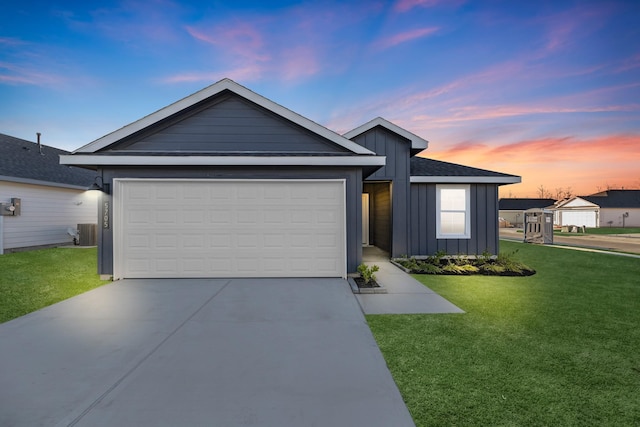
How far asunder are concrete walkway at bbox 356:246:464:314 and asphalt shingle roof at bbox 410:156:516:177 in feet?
14.2

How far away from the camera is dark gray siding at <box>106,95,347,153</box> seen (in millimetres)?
7539

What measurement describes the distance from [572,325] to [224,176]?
7.52 m

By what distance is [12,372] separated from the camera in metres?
2.92

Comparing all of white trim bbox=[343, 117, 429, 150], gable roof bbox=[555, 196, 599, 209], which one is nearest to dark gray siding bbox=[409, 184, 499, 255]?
white trim bbox=[343, 117, 429, 150]

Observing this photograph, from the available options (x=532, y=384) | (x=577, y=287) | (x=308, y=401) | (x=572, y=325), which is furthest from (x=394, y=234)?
(x=308, y=401)

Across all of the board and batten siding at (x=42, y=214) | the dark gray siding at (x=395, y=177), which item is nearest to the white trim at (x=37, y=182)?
the board and batten siding at (x=42, y=214)

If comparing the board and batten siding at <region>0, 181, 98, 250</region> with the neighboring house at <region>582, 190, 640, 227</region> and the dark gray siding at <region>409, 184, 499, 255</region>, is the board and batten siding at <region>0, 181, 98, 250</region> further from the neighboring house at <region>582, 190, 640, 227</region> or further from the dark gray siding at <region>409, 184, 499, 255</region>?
the neighboring house at <region>582, 190, 640, 227</region>

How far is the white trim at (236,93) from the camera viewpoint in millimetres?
7164

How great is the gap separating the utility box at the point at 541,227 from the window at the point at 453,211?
9.71 metres

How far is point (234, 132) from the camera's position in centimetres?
765

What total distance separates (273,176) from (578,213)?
167ft

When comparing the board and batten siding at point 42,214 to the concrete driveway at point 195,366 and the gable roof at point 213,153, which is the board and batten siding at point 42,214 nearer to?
the gable roof at point 213,153

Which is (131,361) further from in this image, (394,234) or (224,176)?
(394,234)

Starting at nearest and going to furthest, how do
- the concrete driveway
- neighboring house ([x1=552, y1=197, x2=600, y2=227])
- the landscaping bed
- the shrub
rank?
the concrete driveway < the shrub < the landscaping bed < neighboring house ([x1=552, y1=197, x2=600, y2=227])
